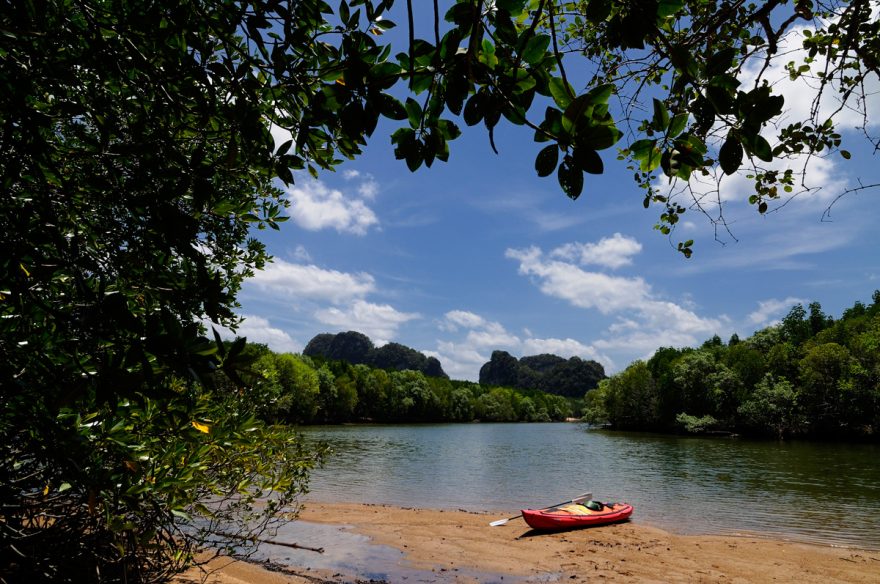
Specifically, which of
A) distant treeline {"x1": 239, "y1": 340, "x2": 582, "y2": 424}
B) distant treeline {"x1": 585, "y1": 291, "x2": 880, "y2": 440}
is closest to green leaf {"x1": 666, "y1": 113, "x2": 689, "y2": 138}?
distant treeline {"x1": 239, "y1": 340, "x2": 582, "y2": 424}

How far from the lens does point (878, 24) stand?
10.9 feet

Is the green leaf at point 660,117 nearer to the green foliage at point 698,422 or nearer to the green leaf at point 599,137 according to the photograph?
the green leaf at point 599,137

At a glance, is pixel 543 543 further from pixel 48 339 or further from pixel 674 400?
pixel 674 400

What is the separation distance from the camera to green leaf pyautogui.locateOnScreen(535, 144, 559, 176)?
62.9 inches

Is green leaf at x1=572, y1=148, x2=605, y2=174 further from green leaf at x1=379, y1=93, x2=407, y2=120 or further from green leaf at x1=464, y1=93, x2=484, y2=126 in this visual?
green leaf at x1=379, y1=93, x2=407, y2=120

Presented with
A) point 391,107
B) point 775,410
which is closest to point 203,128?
point 391,107

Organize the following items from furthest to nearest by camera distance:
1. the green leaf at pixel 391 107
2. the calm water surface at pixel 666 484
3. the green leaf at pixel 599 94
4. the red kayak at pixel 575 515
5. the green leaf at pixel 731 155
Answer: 1. the calm water surface at pixel 666 484
2. the red kayak at pixel 575 515
3. the green leaf at pixel 391 107
4. the green leaf at pixel 731 155
5. the green leaf at pixel 599 94

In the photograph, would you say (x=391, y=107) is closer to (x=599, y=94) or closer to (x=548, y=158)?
A: (x=548, y=158)

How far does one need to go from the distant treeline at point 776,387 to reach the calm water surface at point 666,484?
448 inches

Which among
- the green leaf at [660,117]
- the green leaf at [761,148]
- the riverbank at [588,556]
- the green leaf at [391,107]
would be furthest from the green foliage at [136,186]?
the riverbank at [588,556]

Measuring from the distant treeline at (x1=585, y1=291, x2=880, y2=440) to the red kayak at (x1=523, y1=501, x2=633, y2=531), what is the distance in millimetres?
47589

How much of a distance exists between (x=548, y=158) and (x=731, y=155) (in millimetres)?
572

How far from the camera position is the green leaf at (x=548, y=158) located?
5.24 feet

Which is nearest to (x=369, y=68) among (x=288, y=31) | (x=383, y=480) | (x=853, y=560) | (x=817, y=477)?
(x=288, y=31)
